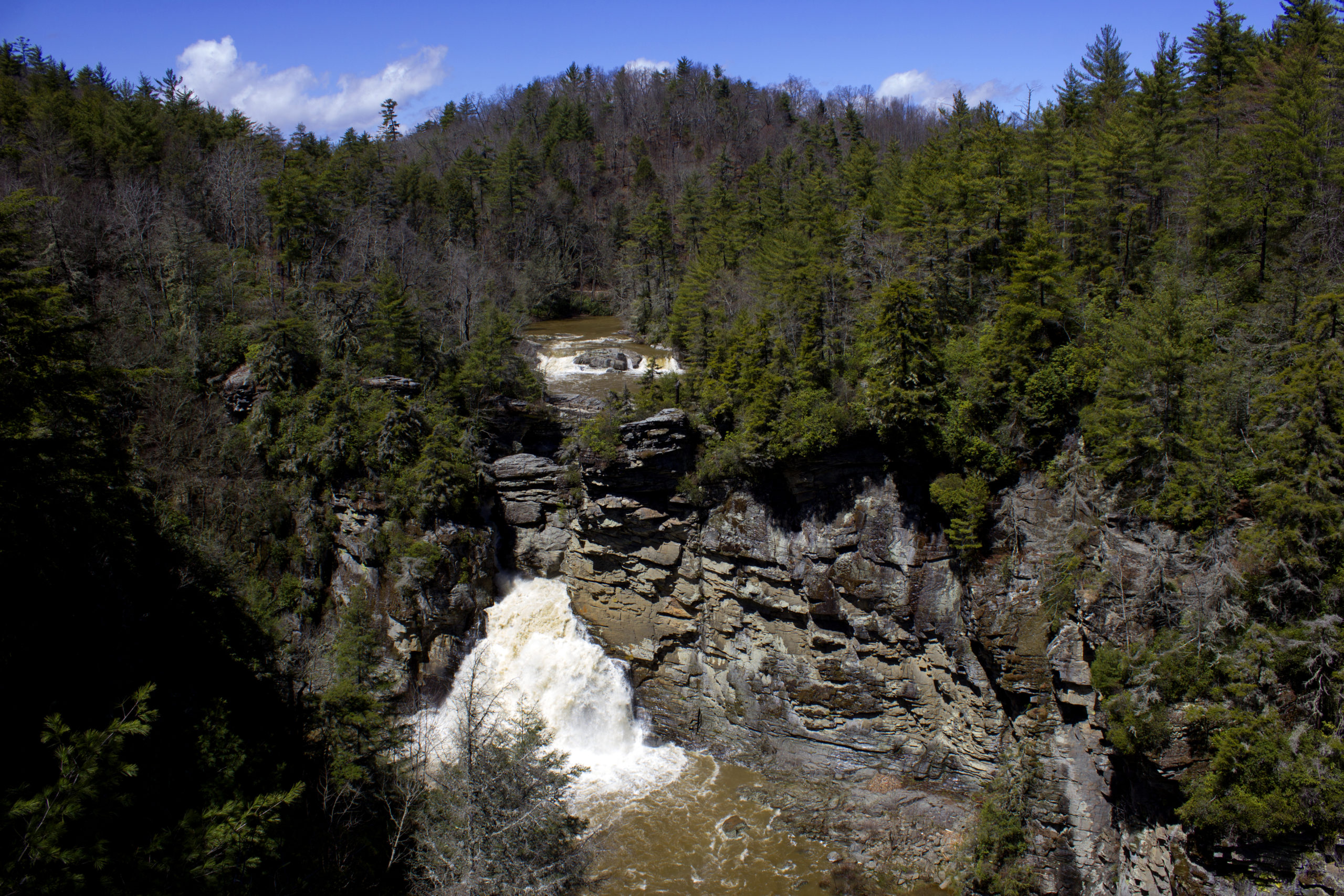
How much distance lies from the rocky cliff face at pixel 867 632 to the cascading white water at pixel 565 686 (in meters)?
0.88

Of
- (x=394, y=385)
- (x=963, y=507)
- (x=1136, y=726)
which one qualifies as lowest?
(x=1136, y=726)

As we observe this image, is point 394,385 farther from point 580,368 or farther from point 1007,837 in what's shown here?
point 1007,837

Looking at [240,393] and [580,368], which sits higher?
[580,368]

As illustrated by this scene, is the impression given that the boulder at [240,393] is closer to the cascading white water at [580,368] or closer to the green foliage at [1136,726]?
the cascading white water at [580,368]

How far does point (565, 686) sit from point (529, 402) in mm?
12984

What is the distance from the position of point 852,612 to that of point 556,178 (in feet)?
185

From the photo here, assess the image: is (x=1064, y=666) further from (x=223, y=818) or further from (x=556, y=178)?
(x=556, y=178)

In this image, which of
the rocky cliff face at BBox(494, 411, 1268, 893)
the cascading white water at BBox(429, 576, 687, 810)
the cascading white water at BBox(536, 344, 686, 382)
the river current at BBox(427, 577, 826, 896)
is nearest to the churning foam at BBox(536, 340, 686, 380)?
the cascading white water at BBox(536, 344, 686, 382)

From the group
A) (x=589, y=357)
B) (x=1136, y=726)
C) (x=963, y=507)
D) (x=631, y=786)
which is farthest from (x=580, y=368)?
(x=1136, y=726)

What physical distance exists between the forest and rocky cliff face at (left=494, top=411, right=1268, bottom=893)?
1043 millimetres

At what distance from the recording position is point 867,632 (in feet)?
83.3

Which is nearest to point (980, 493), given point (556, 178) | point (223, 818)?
point (223, 818)

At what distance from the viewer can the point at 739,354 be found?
2800 centimetres

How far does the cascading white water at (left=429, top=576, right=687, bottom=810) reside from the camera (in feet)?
89.8
